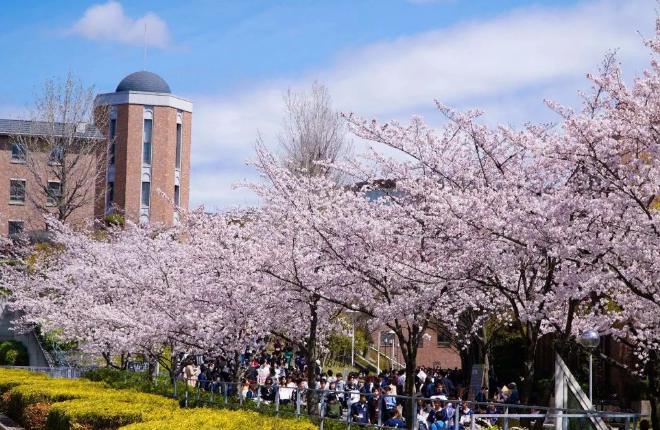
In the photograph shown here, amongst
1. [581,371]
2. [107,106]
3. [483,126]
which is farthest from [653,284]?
[107,106]

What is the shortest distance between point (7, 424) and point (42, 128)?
3370cm

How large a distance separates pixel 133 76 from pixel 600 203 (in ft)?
187

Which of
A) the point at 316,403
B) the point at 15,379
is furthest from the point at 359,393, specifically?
the point at 15,379

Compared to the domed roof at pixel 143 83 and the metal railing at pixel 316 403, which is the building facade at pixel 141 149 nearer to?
the domed roof at pixel 143 83

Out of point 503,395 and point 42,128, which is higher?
point 42,128

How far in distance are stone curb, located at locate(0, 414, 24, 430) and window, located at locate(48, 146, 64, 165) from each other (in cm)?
2678

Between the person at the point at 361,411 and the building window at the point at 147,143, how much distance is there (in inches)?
1807

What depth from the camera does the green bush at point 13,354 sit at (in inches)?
1732

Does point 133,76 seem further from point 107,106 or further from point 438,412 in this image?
point 438,412

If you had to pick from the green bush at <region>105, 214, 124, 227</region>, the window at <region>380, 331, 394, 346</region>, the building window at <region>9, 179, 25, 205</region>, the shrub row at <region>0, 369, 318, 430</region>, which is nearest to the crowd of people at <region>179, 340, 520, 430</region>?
the shrub row at <region>0, 369, 318, 430</region>

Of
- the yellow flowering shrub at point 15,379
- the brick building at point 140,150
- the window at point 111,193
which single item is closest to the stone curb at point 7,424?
the yellow flowering shrub at point 15,379

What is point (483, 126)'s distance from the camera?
52.6ft

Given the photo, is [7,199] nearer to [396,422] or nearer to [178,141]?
[178,141]

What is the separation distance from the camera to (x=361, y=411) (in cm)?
2053
